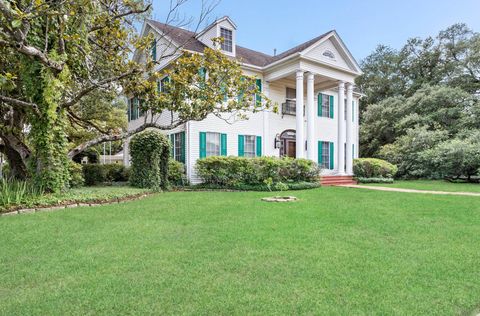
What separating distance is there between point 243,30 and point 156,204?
1062cm

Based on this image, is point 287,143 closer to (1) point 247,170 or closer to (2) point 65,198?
(1) point 247,170

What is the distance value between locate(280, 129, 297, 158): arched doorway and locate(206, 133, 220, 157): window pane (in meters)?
3.84

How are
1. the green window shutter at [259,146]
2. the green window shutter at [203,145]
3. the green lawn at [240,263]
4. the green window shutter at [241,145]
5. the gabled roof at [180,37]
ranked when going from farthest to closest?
the green window shutter at [259,146] < the green window shutter at [241,145] < the gabled roof at [180,37] < the green window shutter at [203,145] < the green lawn at [240,263]

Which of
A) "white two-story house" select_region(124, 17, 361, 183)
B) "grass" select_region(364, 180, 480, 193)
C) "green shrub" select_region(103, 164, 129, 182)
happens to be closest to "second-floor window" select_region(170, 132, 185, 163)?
"white two-story house" select_region(124, 17, 361, 183)

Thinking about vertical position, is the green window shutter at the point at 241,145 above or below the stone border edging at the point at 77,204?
above

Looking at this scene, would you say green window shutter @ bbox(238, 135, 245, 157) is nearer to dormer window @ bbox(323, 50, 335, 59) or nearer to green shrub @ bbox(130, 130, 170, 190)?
green shrub @ bbox(130, 130, 170, 190)

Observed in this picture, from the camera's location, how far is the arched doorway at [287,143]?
52.3 feet

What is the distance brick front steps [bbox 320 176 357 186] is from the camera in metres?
14.1

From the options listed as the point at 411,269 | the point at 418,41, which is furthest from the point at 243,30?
the point at 418,41

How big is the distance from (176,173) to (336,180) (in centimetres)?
790

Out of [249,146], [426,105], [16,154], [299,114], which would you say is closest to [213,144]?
[249,146]

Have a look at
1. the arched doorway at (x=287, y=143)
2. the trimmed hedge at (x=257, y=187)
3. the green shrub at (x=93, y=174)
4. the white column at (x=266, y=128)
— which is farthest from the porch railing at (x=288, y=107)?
the green shrub at (x=93, y=174)

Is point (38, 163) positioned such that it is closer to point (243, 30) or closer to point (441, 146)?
point (243, 30)

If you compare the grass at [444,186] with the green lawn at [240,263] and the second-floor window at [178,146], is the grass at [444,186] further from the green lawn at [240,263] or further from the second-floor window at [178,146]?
the second-floor window at [178,146]
